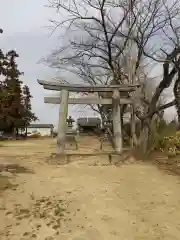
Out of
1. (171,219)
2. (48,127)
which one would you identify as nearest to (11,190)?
(171,219)

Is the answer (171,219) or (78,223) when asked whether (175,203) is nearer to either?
(171,219)

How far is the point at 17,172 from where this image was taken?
960cm

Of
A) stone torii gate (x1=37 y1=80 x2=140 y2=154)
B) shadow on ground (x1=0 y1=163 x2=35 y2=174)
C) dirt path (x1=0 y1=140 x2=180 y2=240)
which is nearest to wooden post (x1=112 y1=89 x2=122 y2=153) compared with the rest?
stone torii gate (x1=37 y1=80 x2=140 y2=154)

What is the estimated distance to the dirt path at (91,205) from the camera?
18.3 feet

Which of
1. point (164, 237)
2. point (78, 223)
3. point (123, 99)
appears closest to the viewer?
point (164, 237)

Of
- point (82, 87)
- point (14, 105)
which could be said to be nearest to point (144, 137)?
point (82, 87)

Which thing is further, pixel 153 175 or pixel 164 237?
pixel 153 175

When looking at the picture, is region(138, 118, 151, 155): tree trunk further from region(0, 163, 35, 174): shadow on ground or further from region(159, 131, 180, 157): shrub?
region(0, 163, 35, 174): shadow on ground

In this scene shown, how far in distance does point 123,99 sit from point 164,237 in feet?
25.9

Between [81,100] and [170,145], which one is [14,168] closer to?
[81,100]

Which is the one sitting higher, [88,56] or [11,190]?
[88,56]

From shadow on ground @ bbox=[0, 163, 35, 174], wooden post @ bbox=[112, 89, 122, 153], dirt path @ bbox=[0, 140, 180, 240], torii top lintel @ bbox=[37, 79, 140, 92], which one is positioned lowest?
dirt path @ bbox=[0, 140, 180, 240]

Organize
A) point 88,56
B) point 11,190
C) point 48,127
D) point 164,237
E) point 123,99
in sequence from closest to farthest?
point 164,237 → point 11,190 → point 123,99 → point 88,56 → point 48,127

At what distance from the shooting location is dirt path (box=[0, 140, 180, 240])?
5.57m
